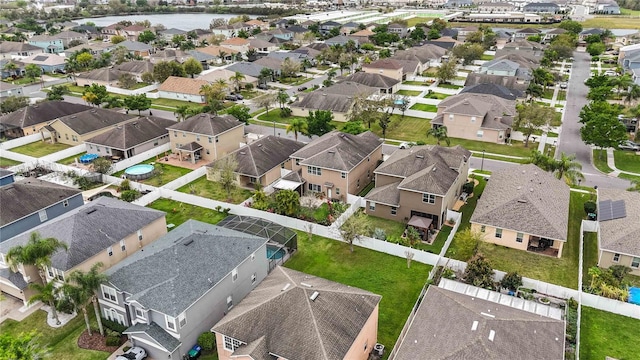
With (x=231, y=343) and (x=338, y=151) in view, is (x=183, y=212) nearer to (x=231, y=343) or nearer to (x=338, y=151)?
(x=338, y=151)

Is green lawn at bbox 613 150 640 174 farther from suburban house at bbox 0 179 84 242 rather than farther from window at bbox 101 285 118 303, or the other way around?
suburban house at bbox 0 179 84 242

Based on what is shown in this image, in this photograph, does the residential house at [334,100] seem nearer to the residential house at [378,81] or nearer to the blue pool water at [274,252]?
the residential house at [378,81]

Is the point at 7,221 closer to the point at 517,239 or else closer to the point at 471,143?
the point at 517,239

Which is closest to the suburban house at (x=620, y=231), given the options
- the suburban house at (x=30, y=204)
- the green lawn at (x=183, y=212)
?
the green lawn at (x=183, y=212)

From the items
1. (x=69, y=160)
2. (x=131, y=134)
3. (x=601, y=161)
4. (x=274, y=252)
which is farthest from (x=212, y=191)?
(x=601, y=161)

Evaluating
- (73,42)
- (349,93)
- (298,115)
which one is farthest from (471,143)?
(73,42)

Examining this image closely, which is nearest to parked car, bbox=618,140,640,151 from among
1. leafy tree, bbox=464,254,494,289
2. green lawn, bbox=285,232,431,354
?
leafy tree, bbox=464,254,494,289
